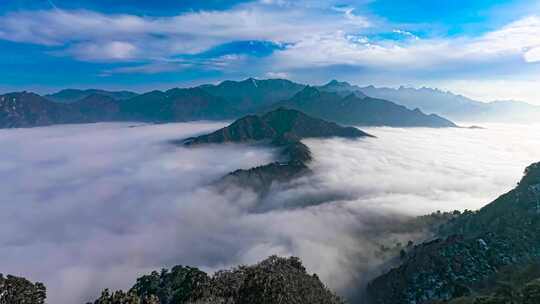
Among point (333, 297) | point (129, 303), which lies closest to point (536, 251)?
point (333, 297)

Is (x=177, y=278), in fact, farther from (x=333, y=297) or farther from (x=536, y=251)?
(x=536, y=251)

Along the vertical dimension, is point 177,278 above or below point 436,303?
above

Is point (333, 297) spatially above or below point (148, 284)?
above

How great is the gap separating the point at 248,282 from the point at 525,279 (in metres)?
141

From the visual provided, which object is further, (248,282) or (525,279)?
(525,279)

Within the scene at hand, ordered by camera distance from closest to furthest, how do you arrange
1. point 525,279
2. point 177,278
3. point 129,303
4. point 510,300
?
point 129,303
point 510,300
point 177,278
point 525,279

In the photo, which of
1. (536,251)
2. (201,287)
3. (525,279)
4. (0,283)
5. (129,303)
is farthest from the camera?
(536,251)

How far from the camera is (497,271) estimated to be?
19825 centimetres

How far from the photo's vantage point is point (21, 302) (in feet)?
275

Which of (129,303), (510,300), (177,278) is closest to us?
(129,303)

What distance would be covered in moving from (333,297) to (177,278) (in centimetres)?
7810

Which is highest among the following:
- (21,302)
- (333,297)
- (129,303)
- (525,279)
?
(129,303)

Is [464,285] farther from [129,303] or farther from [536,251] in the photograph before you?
[129,303]

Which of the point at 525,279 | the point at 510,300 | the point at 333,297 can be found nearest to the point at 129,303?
the point at 333,297
